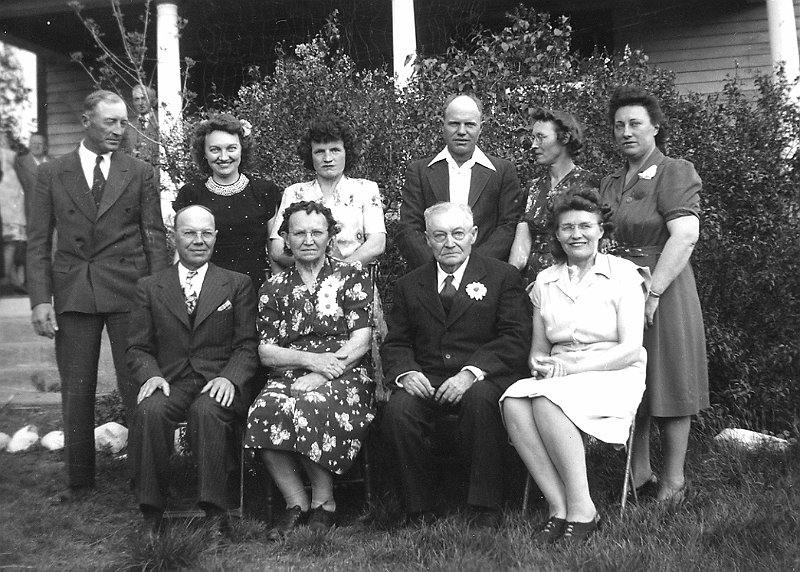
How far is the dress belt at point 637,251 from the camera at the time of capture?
161 inches

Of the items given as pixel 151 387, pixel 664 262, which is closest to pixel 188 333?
pixel 151 387

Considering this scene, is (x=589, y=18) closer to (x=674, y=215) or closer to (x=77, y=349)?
(x=674, y=215)

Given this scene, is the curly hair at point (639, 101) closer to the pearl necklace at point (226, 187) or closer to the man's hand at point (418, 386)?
the man's hand at point (418, 386)

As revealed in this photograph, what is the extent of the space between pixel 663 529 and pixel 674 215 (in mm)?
1413

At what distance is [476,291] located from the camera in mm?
4168

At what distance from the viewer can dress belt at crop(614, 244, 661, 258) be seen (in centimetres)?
409

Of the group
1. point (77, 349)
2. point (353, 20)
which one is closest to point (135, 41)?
point (353, 20)

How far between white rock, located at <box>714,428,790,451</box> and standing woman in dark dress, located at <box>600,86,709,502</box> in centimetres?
84

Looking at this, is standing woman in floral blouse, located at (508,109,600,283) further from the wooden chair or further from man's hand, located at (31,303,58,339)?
man's hand, located at (31,303,58,339)

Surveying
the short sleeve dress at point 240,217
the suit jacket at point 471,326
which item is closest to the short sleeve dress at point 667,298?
the suit jacket at point 471,326

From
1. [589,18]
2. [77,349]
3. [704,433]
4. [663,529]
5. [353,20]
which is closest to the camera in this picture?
[663,529]

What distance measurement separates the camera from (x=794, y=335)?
5.42 metres

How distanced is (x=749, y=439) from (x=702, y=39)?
6.77 metres

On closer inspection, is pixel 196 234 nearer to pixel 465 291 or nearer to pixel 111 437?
pixel 465 291
